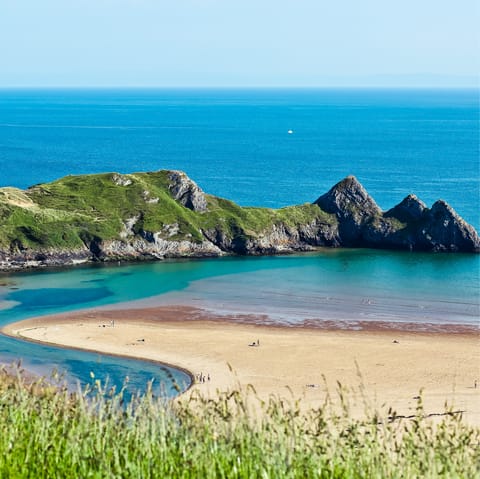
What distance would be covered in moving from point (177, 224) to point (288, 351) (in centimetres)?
3748

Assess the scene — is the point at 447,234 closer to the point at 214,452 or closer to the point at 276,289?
the point at 276,289

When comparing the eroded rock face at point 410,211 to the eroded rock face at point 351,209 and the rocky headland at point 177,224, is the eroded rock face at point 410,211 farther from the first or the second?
the eroded rock face at point 351,209

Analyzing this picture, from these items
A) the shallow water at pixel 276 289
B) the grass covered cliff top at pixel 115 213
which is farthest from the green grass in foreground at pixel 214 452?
the grass covered cliff top at pixel 115 213

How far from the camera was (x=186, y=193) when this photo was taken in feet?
323

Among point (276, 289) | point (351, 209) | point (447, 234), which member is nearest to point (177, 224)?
point (276, 289)

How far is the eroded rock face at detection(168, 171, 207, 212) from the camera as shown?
96938mm

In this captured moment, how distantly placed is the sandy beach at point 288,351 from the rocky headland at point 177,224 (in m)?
19.3

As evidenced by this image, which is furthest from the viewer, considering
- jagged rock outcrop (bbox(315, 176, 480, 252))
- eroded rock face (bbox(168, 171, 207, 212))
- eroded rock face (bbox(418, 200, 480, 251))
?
eroded rock face (bbox(168, 171, 207, 212))

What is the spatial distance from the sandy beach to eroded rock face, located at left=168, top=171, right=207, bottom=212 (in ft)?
96.1

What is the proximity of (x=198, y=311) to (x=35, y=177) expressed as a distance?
90.0 metres

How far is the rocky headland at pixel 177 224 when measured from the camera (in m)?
85.6

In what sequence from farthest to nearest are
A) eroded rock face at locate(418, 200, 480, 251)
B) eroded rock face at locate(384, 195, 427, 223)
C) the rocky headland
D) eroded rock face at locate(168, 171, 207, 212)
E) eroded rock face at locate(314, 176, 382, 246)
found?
eroded rock face at locate(168, 171, 207, 212), eroded rock face at locate(314, 176, 382, 246), eroded rock face at locate(384, 195, 427, 223), eroded rock face at locate(418, 200, 480, 251), the rocky headland

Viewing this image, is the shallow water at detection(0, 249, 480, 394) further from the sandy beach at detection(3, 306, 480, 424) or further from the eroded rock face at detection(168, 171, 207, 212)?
the eroded rock face at detection(168, 171, 207, 212)

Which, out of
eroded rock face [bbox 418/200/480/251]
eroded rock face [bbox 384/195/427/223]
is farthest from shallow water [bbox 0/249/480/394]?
eroded rock face [bbox 384/195/427/223]
